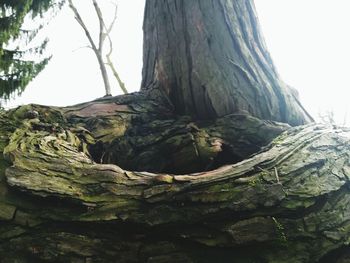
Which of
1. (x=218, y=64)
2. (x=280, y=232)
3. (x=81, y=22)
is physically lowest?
(x=280, y=232)

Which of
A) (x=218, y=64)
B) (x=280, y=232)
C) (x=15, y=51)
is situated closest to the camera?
(x=280, y=232)

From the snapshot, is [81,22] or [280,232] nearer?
[280,232]

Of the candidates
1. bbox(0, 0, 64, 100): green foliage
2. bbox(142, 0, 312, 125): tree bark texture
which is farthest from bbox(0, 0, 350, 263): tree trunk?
bbox(0, 0, 64, 100): green foliage

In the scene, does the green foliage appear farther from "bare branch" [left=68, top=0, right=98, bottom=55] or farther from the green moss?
the green moss

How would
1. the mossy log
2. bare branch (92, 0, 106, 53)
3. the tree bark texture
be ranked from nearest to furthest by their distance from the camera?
the mossy log
the tree bark texture
bare branch (92, 0, 106, 53)

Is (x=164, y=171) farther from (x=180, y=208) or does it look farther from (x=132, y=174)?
(x=180, y=208)

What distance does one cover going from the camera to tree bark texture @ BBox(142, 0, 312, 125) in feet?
7.98

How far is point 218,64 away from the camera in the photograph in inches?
97.3

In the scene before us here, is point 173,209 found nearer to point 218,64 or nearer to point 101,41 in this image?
point 218,64

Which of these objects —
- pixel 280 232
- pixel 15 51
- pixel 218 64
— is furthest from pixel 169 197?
pixel 15 51

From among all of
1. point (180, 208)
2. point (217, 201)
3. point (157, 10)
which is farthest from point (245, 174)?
point (157, 10)

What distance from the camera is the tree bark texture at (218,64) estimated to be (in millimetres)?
2432

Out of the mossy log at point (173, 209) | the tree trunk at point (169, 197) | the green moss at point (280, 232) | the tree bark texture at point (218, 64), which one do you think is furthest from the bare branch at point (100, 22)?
the green moss at point (280, 232)

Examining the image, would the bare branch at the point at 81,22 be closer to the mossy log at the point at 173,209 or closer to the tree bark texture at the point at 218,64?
the tree bark texture at the point at 218,64
